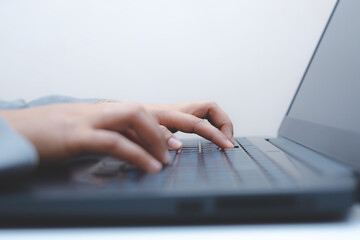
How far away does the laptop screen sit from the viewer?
1.43 ft

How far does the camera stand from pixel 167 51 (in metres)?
0.94

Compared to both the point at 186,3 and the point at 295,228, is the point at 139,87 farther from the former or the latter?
the point at 295,228

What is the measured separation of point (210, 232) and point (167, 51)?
742mm

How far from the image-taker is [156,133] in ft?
1.29

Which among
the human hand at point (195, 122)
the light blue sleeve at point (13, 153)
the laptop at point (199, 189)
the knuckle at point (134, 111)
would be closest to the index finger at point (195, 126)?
the human hand at point (195, 122)

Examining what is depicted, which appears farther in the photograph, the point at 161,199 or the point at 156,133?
the point at 156,133

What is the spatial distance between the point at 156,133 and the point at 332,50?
1.41ft

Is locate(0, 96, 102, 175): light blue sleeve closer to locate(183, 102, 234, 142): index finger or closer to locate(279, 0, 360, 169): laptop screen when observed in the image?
locate(279, 0, 360, 169): laptop screen

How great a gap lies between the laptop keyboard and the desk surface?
34 mm

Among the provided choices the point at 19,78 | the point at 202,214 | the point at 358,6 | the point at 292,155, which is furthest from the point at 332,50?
the point at 19,78

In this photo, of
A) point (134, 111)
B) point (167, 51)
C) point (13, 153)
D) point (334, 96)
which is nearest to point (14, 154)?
point (13, 153)

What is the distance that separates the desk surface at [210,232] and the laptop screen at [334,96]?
14 cm

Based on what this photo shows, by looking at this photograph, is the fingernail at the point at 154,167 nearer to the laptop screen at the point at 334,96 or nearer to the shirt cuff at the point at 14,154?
the shirt cuff at the point at 14,154

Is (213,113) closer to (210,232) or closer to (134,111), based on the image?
(134,111)
